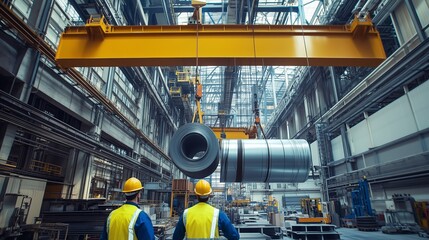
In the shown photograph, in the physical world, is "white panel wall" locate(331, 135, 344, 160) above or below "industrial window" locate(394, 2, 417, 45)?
below

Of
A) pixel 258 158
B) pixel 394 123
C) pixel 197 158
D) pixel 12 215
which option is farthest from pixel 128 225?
pixel 394 123

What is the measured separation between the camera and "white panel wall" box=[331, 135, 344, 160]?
14091 millimetres

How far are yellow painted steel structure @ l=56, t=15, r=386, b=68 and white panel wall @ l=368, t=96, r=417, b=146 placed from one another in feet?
15.3

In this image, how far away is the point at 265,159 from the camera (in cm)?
360

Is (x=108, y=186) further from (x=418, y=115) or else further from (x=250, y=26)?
(x=418, y=115)

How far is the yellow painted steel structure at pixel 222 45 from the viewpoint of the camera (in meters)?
5.46

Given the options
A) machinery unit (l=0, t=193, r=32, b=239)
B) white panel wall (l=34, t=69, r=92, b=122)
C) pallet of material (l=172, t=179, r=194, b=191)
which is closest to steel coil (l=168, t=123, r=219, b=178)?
machinery unit (l=0, t=193, r=32, b=239)

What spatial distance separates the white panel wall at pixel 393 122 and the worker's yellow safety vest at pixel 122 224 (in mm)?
9868

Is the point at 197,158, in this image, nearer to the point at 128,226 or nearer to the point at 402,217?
the point at 128,226

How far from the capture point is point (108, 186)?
1430 cm

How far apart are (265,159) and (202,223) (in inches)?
59.1

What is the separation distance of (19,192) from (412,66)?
39.2 feet

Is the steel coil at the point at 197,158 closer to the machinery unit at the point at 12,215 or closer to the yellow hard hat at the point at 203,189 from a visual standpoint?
the yellow hard hat at the point at 203,189

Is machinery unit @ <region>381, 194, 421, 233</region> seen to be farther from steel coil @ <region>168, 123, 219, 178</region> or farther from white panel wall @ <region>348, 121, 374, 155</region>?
steel coil @ <region>168, 123, 219, 178</region>
